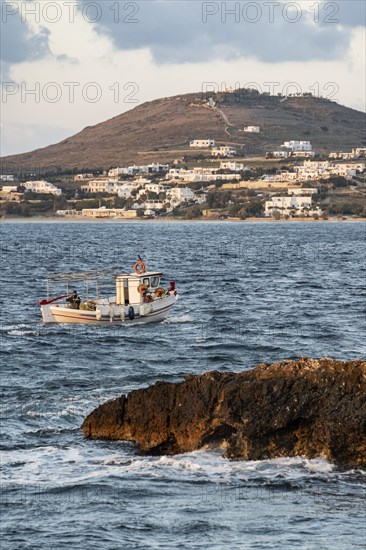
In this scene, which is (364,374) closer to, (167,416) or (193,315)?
(167,416)

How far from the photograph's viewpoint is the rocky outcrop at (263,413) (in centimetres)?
2170

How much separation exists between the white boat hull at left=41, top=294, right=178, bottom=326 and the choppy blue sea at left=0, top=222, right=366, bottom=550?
2.19ft

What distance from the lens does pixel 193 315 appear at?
52.4m

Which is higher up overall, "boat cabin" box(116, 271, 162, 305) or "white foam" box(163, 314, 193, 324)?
"boat cabin" box(116, 271, 162, 305)

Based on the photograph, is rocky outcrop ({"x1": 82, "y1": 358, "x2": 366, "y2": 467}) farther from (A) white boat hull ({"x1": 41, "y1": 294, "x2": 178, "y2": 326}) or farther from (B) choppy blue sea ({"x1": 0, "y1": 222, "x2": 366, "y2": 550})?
(A) white boat hull ({"x1": 41, "y1": 294, "x2": 178, "y2": 326})

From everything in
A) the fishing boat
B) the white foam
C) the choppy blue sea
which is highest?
the fishing boat

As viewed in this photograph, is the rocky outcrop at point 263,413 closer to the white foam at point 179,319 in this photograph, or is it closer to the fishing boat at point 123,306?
the fishing boat at point 123,306

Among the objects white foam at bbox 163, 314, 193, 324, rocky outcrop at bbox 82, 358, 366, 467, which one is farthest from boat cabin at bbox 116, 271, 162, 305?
rocky outcrop at bbox 82, 358, 366, 467

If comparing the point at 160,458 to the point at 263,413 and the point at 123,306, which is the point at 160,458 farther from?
the point at 123,306

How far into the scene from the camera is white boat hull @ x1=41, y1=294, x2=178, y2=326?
4709 centimetres

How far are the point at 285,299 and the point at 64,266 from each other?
3453 cm

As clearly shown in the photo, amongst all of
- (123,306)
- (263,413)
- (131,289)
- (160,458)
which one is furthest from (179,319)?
(263,413)

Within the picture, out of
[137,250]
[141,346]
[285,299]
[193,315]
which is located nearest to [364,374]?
[141,346]

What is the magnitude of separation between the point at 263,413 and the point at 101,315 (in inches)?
992
